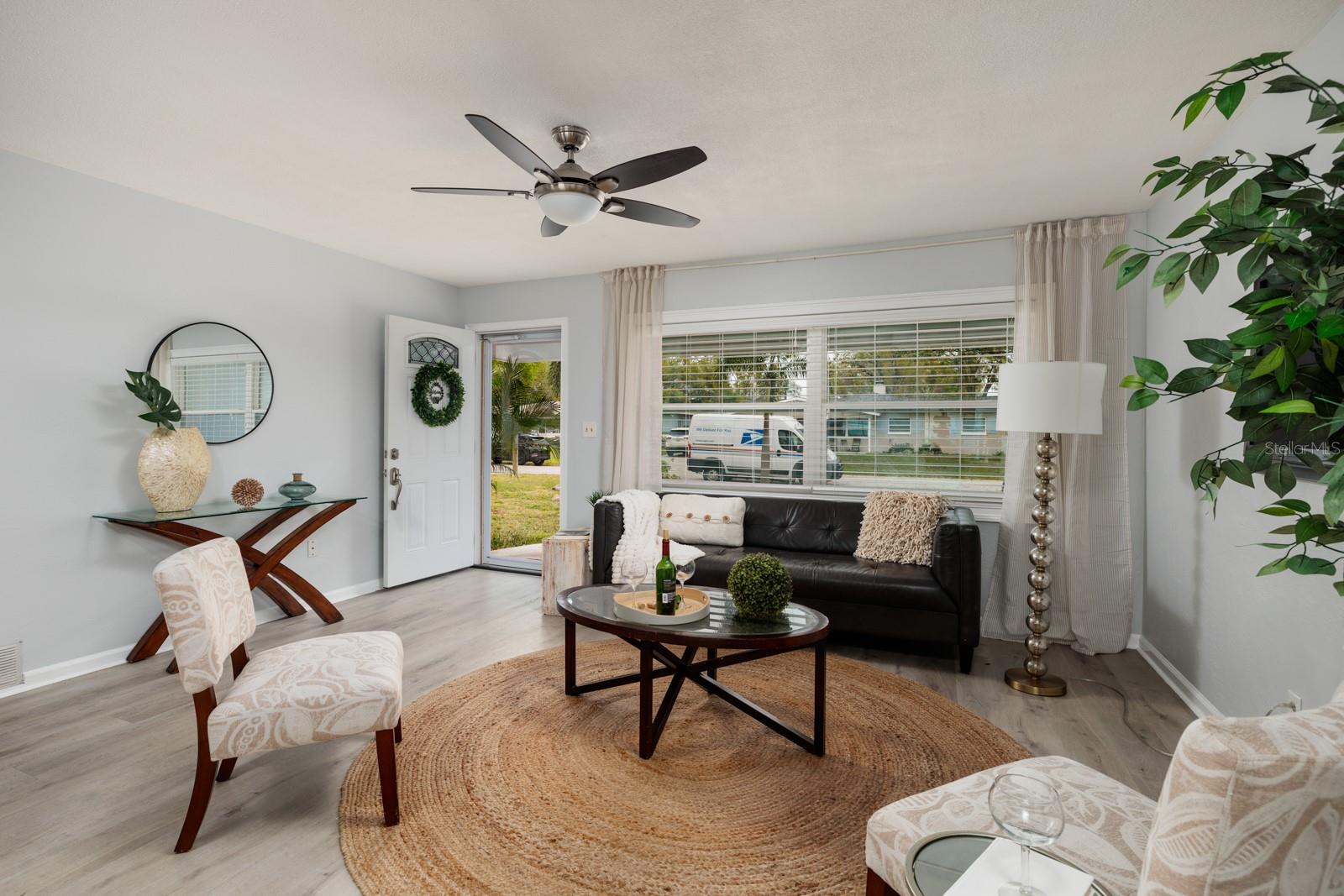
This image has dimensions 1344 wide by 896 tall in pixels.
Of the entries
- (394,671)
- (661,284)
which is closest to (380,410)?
(661,284)

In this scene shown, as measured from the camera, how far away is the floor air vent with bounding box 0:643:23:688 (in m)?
2.96

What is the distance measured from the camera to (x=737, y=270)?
186 inches

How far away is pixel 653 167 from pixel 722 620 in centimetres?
173

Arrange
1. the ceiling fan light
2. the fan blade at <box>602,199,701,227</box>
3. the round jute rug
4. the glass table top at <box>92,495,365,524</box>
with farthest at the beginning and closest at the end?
the glass table top at <box>92,495,365,524</box>, the fan blade at <box>602,199,701,227</box>, the ceiling fan light, the round jute rug

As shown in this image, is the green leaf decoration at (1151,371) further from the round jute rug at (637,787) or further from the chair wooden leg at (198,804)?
the chair wooden leg at (198,804)

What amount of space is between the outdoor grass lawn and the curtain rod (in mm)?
3101

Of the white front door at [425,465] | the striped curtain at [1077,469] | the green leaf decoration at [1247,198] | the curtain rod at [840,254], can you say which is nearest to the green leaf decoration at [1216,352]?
the green leaf decoration at [1247,198]

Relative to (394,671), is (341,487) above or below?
above

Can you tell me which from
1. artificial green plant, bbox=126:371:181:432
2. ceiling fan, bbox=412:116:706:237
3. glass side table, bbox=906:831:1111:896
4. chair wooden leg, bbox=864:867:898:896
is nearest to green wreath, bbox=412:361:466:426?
artificial green plant, bbox=126:371:181:432

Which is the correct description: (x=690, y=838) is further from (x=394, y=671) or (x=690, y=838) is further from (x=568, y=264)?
(x=568, y=264)

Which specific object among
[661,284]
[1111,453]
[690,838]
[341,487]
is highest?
[661,284]

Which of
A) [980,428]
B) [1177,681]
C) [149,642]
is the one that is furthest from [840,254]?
[149,642]

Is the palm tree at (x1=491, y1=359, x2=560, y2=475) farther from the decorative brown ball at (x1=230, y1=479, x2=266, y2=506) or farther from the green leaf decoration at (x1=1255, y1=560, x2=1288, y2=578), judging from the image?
the green leaf decoration at (x1=1255, y1=560, x2=1288, y2=578)

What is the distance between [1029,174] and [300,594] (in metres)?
4.71
